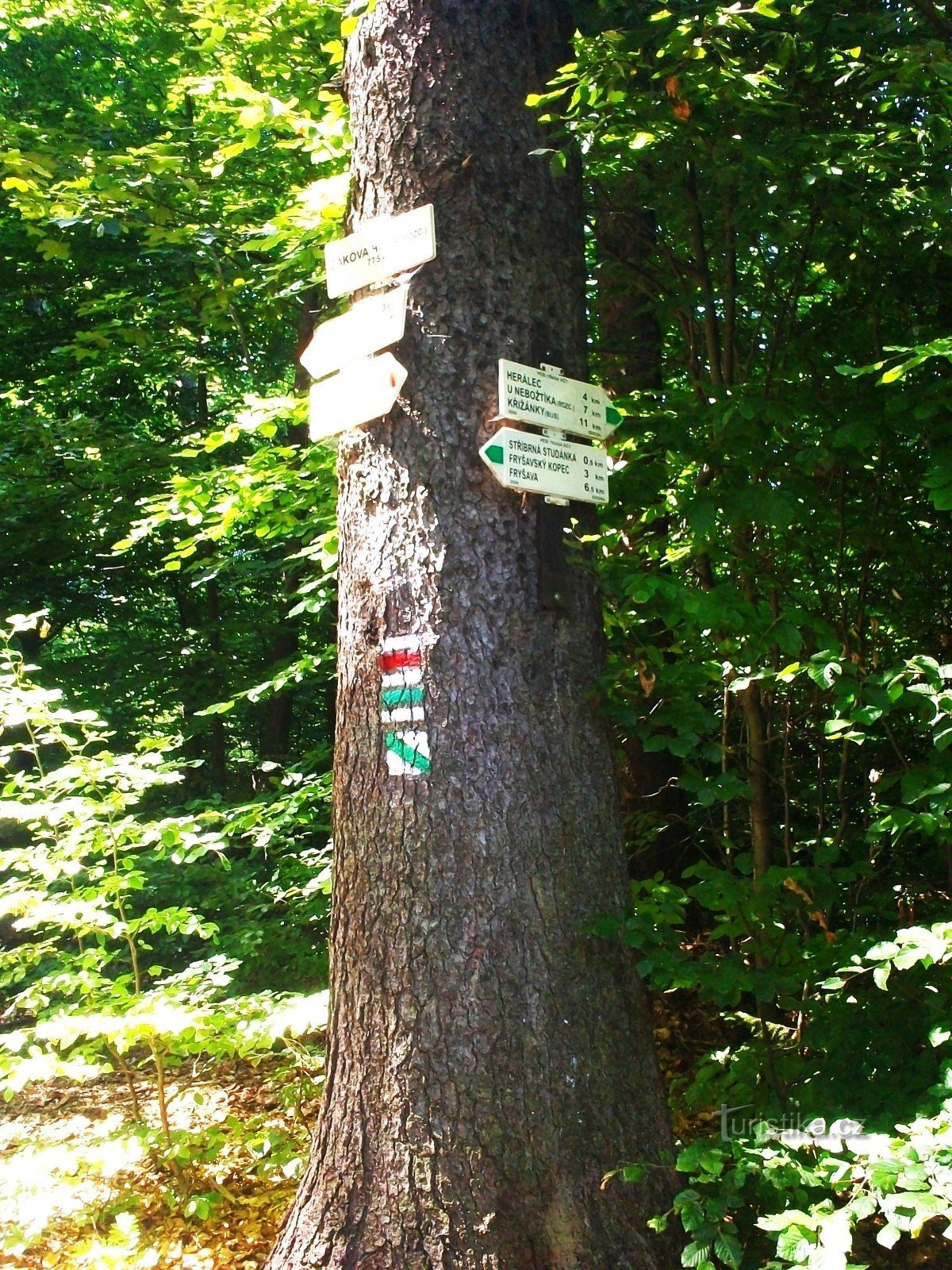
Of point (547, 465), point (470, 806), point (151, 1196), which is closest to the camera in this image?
Answer: point (470, 806)

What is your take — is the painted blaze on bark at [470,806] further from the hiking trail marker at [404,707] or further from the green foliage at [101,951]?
the green foliage at [101,951]

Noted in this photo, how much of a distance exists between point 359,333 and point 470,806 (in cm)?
121

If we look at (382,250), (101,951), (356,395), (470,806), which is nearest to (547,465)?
(356,395)

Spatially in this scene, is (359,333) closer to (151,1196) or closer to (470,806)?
(470,806)

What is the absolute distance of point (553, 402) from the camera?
2.62 metres

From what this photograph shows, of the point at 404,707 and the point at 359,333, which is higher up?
the point at 359,333

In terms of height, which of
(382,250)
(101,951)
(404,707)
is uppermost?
(382,250)

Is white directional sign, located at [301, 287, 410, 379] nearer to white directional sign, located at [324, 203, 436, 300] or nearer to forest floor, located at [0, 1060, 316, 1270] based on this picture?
white directional sign, located at [324, 203, 436, 300]

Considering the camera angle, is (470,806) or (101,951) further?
(101,951)

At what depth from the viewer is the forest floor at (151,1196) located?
114 inches

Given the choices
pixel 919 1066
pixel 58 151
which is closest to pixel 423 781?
pixel 919 1066

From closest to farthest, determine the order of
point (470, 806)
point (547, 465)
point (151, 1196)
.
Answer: point (470, 806) → point (547, 465) → point (151, 1196)

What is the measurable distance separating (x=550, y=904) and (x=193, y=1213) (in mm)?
1738

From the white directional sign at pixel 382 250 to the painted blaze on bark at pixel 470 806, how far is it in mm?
45
